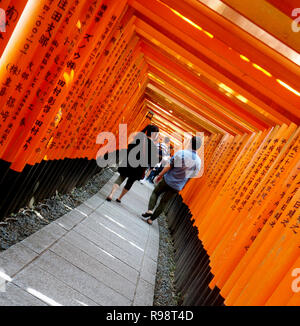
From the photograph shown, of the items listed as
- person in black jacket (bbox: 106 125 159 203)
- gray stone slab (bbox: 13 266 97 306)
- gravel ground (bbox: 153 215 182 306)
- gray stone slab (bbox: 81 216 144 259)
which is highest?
person in black jacket (bbox: 106 125 159 203)

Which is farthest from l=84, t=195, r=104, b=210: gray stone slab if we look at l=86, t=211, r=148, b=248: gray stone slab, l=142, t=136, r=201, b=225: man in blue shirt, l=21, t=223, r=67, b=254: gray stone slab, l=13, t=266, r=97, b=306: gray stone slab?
l=13, t=266, r=97, b=306: gray stone slab

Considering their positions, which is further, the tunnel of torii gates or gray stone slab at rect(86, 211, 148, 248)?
gray stone slab at rect(86, 211, 148, 248)

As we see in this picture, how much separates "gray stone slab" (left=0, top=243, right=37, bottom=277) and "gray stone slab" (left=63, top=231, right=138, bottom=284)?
43.6 inches

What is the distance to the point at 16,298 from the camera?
3.00 m

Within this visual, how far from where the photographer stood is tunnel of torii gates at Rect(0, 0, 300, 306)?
3.24 metres

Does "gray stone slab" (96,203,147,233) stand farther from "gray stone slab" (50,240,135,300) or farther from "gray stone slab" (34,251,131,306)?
"gray stone slab" (34,251,131,306)

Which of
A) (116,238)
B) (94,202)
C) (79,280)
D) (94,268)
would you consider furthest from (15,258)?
(94,202)

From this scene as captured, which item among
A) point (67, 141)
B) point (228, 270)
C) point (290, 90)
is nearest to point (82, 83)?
point (67, 141)

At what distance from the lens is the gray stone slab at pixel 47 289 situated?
3276 mm

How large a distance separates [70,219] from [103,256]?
95cm

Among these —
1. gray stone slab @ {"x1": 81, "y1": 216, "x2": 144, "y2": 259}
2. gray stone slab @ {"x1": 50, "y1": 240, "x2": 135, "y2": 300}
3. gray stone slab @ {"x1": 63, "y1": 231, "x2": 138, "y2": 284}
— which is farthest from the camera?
gray stone slab @ {"x1": 81, "y1": 216, "x2": 144, "y2": 259}

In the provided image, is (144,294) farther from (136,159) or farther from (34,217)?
(136,159)

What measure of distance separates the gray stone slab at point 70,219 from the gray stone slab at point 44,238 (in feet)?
0.65

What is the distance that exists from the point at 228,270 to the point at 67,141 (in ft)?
10.9
